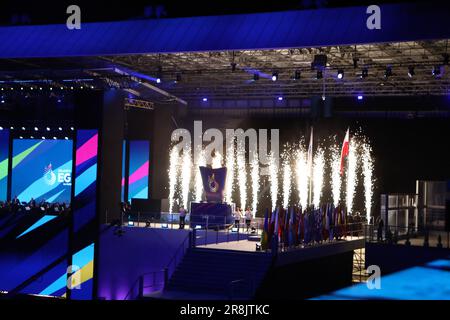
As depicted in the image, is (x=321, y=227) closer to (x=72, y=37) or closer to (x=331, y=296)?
(x=331, y=296)

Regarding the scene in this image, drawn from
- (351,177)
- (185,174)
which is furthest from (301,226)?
(185,174)

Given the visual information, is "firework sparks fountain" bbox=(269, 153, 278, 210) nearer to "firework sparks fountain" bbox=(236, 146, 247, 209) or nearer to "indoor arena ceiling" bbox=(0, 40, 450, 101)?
"firework sparks fountain" bbox=(236, 146, 247, 209)

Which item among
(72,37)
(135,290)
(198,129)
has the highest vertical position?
(72,37)

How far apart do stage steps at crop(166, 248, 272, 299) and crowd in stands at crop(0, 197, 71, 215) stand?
951 centimetres

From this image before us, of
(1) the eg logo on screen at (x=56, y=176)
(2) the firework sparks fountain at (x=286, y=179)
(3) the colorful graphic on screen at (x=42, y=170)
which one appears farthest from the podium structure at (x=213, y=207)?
(2) the firework sparks fountain at (x=286, y=179)

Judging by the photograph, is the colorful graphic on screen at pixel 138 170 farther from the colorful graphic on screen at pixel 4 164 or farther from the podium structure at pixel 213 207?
the colorful graphic on screen at pixel 4 164

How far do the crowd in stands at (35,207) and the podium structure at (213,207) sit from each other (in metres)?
5.45

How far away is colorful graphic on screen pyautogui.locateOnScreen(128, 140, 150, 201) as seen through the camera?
3238 cm

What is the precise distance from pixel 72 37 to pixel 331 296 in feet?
38.9

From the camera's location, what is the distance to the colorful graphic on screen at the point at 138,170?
106 ft

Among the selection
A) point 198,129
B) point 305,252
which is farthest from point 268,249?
point 198,129

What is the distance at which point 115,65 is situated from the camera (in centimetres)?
2670

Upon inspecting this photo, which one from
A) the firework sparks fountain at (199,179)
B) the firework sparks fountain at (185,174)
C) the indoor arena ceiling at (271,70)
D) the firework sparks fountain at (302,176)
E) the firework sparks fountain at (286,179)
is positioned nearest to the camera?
the indoor arena ceiling at (271,70)

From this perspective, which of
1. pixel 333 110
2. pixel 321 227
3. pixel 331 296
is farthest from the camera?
pixel 333 110
